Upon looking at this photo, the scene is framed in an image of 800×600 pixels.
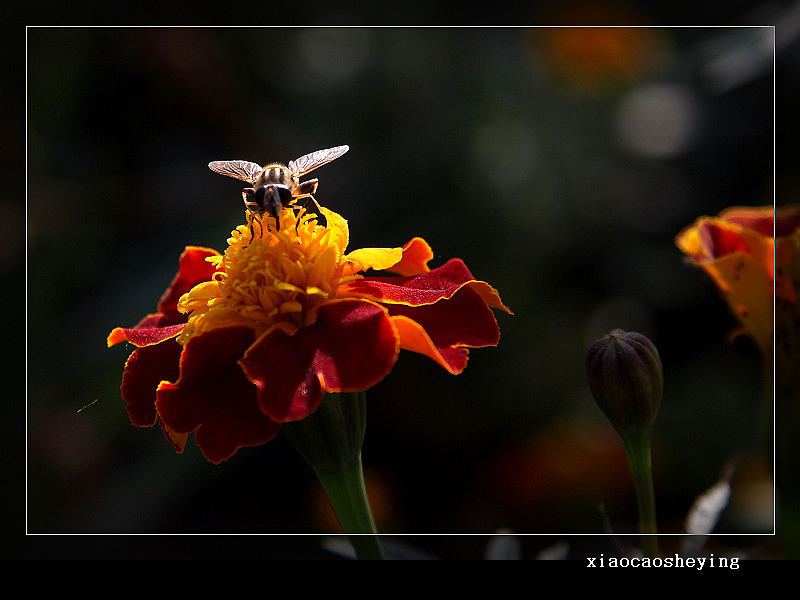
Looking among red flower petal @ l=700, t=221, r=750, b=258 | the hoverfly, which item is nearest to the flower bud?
red flower petal @ l=700, t=221, r=750, b=258

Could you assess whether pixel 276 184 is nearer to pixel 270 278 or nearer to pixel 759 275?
pixel 270 278

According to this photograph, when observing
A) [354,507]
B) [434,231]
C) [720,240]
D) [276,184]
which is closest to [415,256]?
[276,184]

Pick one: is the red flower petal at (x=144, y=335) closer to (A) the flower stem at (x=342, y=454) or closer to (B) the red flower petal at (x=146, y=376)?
(B) the red flower petal at (x=146, y=376)

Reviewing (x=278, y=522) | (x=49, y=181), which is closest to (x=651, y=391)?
(x=278, y=522)

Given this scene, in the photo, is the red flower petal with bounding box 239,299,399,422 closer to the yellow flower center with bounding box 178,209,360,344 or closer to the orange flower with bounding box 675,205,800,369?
the yellow flower center with bounding box 178,209,360,344

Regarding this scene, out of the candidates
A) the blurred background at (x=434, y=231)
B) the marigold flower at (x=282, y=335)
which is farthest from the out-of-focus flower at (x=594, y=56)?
the marigold flower at (x=282, y=335)

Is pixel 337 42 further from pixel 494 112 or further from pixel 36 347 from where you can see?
pixel 36 347
